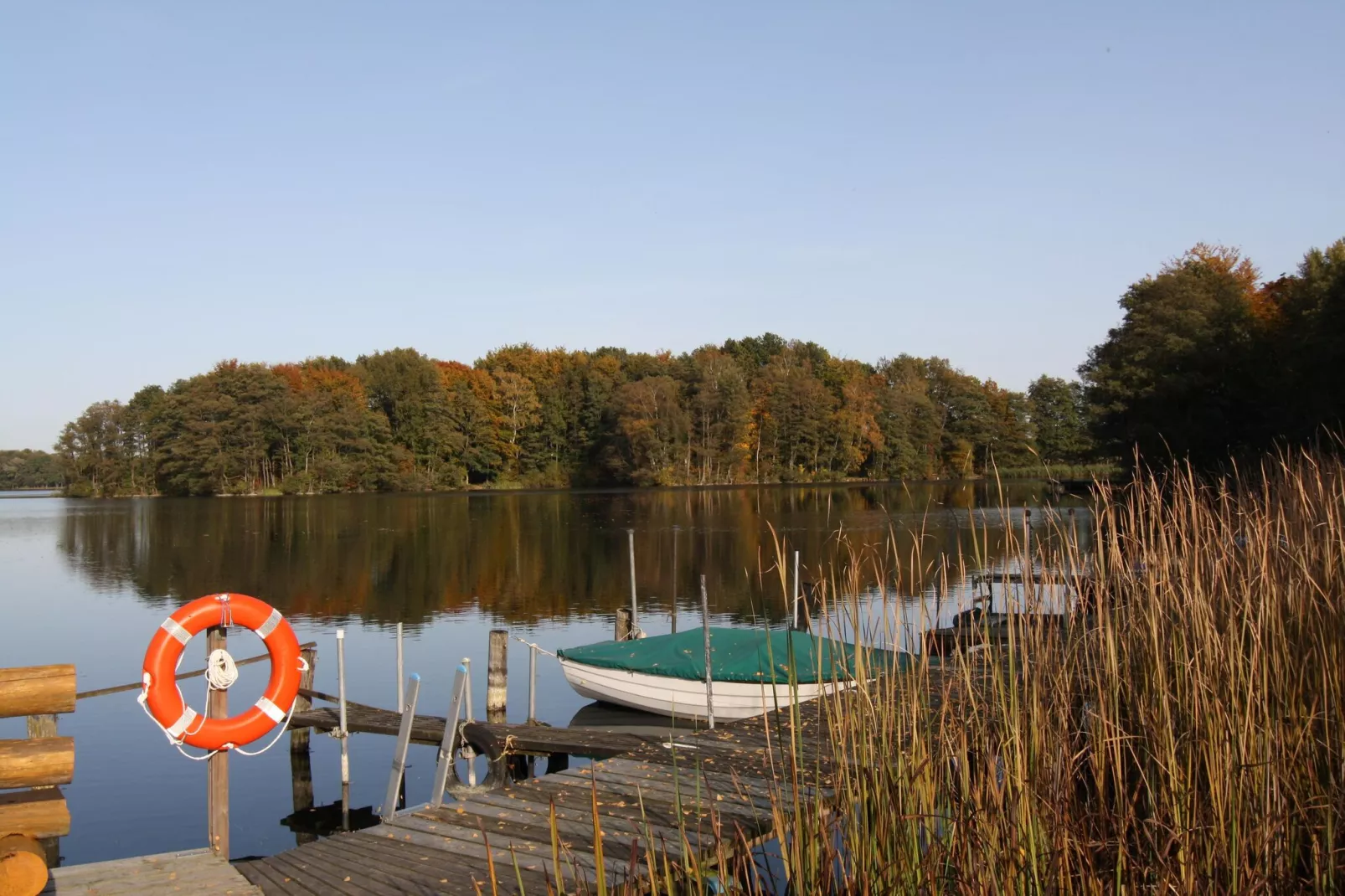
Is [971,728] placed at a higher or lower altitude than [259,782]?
higher

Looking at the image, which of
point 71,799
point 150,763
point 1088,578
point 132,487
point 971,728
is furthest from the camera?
point 132,487

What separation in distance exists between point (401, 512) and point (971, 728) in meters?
46.6

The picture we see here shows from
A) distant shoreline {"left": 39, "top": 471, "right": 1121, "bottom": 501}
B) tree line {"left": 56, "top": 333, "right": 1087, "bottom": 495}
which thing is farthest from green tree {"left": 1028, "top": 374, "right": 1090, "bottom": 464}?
distant shoreline {"left": 39, "top": 471, "right": 1121, "bottom": 501}

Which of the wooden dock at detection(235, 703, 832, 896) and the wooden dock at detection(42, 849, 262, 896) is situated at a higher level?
the wooden dock at detection(235, 703, 832, 896)

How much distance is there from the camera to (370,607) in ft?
68.4

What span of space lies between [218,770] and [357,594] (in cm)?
1740

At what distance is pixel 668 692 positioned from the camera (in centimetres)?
1088

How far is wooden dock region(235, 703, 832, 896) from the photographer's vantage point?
4625 millimetres

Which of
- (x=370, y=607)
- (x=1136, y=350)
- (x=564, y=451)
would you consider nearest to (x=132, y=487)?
(x=564, y=451)

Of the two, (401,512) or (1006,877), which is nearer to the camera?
(1006,877)

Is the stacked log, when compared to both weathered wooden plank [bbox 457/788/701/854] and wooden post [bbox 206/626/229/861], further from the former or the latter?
wooden post [bbox 206/626/229/861]

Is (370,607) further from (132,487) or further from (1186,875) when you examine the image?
(132,487)

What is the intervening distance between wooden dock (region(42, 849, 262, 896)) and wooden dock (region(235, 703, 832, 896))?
0.13 metres

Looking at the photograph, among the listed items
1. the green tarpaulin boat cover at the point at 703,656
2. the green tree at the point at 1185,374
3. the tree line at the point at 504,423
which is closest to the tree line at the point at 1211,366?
the green tree at the point at 1185,374
